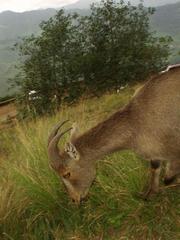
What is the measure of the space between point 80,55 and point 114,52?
63.9 inches

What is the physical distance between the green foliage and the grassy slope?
13175 mm

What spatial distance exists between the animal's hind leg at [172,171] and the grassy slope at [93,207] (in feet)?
0.95

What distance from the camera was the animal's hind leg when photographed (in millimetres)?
6636

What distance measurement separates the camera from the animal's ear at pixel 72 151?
22.1ft

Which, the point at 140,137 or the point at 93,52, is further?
the point at 93,52

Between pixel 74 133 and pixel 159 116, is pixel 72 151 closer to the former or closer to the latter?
pixel 74 133

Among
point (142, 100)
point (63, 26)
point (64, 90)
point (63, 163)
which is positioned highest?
point (142, 100)

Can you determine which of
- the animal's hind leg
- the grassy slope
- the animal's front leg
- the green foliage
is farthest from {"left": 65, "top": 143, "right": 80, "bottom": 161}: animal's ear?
the green foliage

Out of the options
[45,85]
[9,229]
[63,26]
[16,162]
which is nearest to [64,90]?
[45,85]

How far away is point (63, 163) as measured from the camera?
6.91 metres

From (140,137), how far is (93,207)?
149 cm

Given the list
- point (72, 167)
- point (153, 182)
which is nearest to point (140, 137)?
point (153, 182)

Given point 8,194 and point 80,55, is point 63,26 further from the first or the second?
point 8,194

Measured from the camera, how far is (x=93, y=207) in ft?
24.3
